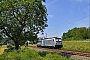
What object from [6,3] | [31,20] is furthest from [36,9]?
[6,3]

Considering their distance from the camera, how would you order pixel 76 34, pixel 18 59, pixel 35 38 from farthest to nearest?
1. pixel 76 34
2. pixel 35 38
3. pixel 18 59

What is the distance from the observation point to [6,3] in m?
22.2

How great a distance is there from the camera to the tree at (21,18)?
2230 cm

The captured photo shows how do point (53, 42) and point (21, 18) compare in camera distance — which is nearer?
point (21, 18)

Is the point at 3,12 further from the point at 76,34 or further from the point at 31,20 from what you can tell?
the point at 76,34

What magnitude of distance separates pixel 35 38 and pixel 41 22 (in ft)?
7.36

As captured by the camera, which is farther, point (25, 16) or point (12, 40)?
point (12, 40)

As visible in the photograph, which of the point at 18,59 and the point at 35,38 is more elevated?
the point at 35,38

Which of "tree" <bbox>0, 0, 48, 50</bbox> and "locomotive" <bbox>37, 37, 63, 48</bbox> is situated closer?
"tree" <bbox>0, 0, 48, 50</bbox>

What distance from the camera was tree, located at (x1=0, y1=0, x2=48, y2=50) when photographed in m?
22.3

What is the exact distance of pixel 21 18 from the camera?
936 inches

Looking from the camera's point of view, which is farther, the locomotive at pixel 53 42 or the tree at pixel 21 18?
the locomotive at pixel 53 42

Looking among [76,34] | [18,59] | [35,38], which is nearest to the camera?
[18,59]

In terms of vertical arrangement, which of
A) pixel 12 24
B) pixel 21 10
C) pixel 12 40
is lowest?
pixel 12 40
